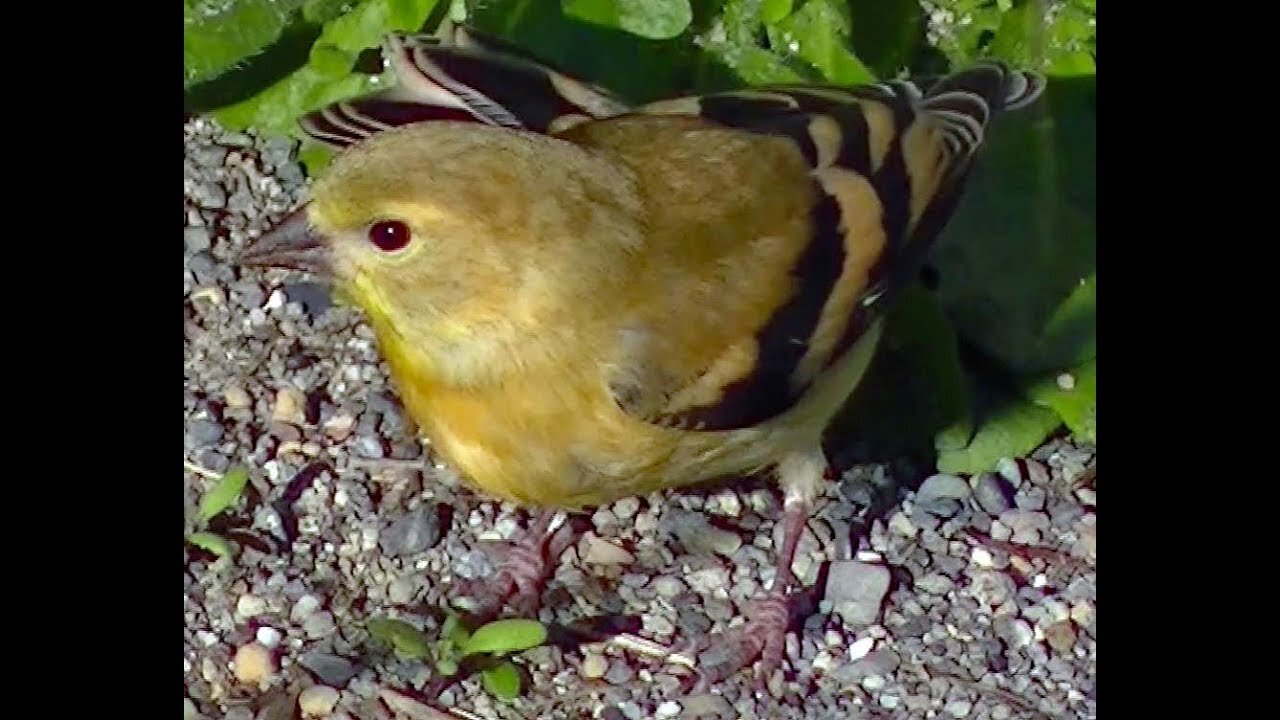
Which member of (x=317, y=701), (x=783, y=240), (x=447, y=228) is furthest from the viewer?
(x=317, y=701)

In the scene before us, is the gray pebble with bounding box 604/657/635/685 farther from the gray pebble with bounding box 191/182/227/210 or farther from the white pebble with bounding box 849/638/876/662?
the gray pebble with bounding box 191/182/227/210

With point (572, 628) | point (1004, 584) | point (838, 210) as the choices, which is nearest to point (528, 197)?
point (838, 210)

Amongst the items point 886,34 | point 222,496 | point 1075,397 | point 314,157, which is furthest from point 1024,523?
point 314,157

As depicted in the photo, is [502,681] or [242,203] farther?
[242,203]

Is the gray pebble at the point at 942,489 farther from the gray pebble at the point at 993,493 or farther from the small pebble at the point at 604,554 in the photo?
the small pebble at the point at 604,554

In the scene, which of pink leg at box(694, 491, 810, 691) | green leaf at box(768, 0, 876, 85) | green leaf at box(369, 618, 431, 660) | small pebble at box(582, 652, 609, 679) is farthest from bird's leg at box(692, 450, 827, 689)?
green leaf at box(768, 0, 876, 85)

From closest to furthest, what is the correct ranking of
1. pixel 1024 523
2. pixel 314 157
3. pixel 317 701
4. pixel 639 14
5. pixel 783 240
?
1. pixel 783 240
2. pixel 317 701
3. pixel 1024 523
4. pixel 639 14
5. pixel 314 157

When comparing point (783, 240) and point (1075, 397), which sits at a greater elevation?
point (783, 240)

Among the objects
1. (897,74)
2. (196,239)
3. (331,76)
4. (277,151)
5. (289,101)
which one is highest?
(897,74)

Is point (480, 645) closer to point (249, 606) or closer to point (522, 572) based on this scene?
point (522, 572)
